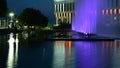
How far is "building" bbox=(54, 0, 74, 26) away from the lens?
17700cm

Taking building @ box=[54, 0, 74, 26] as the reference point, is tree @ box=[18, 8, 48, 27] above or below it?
below

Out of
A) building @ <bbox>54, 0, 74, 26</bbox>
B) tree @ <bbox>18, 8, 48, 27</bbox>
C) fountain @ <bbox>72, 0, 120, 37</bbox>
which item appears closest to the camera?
fountain @ <bbox>72, 0, 120, 37</bbox>

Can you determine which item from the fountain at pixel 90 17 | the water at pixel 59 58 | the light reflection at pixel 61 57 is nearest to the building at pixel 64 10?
the fountain at pixel 90 17

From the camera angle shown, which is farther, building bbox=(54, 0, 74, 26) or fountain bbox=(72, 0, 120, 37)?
building bbox=(54, 0, 74, 26)

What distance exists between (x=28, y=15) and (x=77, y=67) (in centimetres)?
9869

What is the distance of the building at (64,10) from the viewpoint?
581 feet

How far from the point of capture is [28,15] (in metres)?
112

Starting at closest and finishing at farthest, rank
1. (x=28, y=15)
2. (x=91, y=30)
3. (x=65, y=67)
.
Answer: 1. (x=65, y=67)
2. (x=91, y=30)
3. (x=28, y=15)

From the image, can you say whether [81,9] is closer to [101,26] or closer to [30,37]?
[101,26]

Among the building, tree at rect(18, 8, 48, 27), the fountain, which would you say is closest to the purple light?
the fountain

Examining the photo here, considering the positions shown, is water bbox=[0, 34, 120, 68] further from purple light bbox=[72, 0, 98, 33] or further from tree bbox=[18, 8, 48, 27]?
tree bbox=[18, 8, 48, 27]

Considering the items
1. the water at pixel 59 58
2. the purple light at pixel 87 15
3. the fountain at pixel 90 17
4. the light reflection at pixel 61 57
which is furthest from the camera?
the fountain at pixel 90 17

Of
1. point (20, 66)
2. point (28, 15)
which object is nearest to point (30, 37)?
point (20, 66)

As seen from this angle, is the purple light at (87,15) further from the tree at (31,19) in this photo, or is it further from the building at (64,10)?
the building at (64,10)
